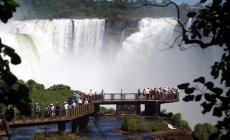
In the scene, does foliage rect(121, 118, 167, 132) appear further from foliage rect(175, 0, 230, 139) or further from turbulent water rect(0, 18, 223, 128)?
foliage rect(175, 0, 230, 139)

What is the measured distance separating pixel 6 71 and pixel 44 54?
147 ft

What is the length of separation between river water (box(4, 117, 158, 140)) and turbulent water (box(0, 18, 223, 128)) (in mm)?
10320

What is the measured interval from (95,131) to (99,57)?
28127 mm

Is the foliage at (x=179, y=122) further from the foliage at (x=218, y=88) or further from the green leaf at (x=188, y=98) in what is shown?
the green leaf at (x=188, y=98)

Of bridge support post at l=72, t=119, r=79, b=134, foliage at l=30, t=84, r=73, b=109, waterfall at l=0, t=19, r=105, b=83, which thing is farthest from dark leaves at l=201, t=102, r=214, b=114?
waterfall at l=0, t=19, r=105, b=83

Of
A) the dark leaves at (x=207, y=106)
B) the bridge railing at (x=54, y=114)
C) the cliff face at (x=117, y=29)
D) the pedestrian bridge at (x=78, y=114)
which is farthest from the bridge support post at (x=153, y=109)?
the dark leaves at (x=207, y=106)

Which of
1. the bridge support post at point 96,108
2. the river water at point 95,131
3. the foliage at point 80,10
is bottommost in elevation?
the river water at point 95,131

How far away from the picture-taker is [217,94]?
3.50 metres

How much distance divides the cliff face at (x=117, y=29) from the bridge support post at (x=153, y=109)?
21.4 m

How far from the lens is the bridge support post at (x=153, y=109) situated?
2895 cm

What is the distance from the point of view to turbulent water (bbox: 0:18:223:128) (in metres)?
42.1

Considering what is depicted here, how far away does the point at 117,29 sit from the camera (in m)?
51.1

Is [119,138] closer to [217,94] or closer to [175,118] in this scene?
[175,118]

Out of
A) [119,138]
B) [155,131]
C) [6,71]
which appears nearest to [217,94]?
[6,71]
